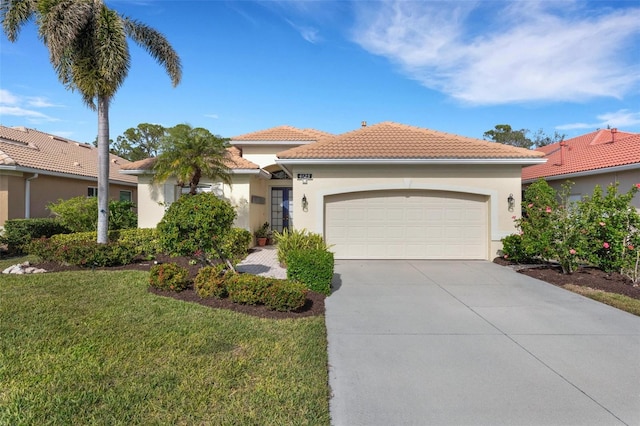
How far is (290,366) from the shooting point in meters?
3.71

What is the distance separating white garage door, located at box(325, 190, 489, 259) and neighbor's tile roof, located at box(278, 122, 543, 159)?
1250 millimetres

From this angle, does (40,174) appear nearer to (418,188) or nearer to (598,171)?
(418,188)

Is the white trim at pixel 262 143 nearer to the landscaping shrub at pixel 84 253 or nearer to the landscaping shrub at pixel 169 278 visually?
the landscaping shrub at pixel 84 253

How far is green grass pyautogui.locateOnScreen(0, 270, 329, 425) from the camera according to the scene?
9.52 ft

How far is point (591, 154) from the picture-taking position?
555 inches

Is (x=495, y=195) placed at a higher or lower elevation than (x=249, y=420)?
higher

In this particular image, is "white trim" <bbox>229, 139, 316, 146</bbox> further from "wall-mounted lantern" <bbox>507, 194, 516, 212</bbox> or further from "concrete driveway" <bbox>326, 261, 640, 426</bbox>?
"concrete driveway" <bbox>326, 261, 640, 426</bbox>

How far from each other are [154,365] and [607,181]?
15.1 m

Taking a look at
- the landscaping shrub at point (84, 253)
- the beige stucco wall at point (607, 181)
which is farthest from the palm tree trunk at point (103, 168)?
the beige stucco wall at point (607, 181)

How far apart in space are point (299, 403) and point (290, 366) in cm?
68

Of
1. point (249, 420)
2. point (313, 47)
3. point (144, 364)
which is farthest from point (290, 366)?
point (313, 47)

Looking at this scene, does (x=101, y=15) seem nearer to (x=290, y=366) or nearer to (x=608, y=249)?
(x=290, y=366)

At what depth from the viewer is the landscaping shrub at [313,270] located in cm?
670

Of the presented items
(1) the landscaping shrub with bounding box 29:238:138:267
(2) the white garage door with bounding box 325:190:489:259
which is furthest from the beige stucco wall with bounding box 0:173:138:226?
(2) the white garage door with bounding box 325:190:489:259
